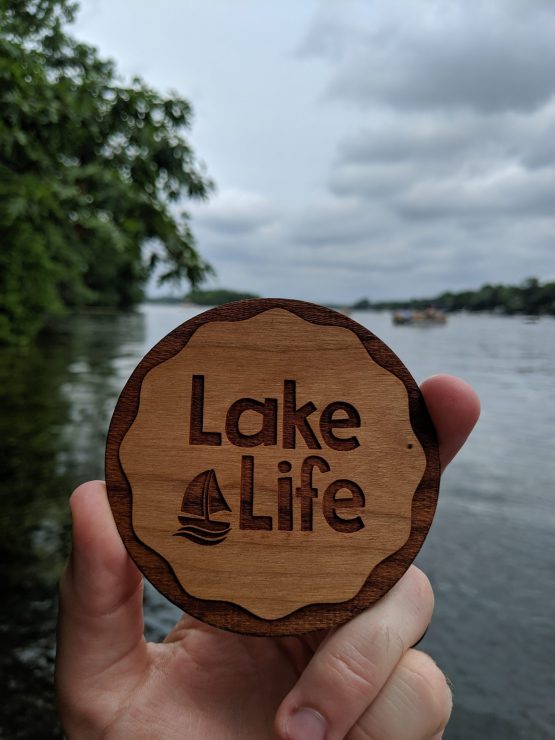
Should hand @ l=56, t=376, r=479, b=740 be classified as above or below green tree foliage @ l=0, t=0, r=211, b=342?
below

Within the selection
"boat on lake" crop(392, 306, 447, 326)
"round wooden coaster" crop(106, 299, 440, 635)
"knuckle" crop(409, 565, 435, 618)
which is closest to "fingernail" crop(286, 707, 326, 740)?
"round wooden coaster" crop(106, 299, 440, 635)

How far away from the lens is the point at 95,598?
4.05 ft

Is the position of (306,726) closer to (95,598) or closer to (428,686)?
(428,686)

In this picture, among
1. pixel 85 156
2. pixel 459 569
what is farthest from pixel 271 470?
pixel 85 156

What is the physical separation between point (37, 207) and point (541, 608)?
5274 millimetres

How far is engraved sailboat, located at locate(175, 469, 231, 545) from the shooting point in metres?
1.25

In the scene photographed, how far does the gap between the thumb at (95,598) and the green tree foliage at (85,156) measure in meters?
4.19

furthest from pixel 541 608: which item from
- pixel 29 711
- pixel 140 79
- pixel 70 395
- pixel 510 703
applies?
pixel 70 395

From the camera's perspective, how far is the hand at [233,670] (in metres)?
1.13

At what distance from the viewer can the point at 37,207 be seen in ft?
17.1

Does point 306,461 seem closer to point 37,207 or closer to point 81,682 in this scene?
point 81,682

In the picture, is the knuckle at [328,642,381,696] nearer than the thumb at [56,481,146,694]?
Yes

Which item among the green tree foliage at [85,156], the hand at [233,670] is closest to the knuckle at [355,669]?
the hand at [233,670]

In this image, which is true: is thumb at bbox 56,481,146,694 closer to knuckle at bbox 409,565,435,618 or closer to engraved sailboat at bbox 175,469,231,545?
engraved sailboat at bbox 175,469,231,545
